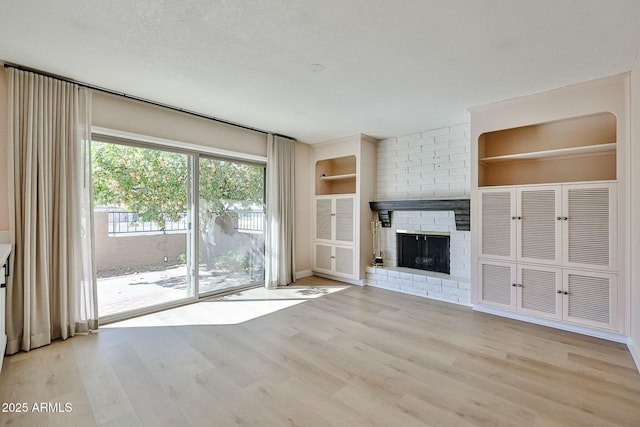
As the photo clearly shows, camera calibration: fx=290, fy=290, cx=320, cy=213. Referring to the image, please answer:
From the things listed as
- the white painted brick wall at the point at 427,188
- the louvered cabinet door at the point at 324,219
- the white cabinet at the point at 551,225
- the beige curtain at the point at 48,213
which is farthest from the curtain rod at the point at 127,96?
the white cabinet at the point at 551,225

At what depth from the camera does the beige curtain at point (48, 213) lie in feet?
8.25

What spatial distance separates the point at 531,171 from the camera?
11.7 feet

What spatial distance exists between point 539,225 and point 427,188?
157 centimetres

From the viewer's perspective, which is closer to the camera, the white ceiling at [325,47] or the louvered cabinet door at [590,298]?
the white ceiling at [325,47]

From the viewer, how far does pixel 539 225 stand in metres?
3.13

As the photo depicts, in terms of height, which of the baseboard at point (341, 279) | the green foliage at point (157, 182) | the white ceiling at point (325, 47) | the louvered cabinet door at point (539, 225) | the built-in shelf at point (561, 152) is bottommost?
the baseboard at point (341, 279)

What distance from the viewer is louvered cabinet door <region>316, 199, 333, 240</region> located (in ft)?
16.8

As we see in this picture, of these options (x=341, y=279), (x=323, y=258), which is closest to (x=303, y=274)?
(x=323, y=258)

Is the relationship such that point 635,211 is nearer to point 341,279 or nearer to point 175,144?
point 341,279

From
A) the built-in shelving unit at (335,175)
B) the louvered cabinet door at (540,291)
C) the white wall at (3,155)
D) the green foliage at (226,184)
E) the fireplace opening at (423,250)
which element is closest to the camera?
the white wall at (3,155)

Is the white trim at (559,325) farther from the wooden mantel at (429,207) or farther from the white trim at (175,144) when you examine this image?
the white trim at (175,144)

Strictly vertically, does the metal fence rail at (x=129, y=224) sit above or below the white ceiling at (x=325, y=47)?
below

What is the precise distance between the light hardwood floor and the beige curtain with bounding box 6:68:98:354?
0.97 feet

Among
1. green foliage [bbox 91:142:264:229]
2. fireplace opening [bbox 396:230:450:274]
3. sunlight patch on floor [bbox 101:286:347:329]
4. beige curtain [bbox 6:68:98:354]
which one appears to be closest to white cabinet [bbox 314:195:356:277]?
sunlight patch on floor [bbox 101:286:347:329]
